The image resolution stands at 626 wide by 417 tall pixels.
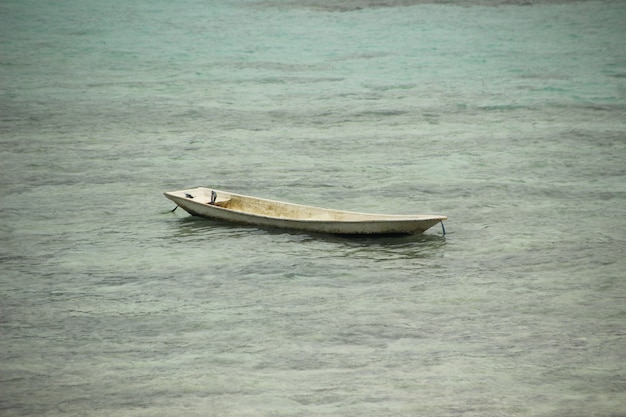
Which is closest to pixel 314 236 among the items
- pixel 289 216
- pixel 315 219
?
pixel 315 219

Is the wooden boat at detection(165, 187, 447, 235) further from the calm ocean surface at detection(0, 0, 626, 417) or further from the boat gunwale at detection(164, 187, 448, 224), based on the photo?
the calm ocean surface at detection(0, 0, 626, 417)

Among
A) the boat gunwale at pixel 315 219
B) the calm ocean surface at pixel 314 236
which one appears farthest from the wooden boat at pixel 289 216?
the calm ocean surface at pixel 314 236

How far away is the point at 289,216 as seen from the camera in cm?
1317

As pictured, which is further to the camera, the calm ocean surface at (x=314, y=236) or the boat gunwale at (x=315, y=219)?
the boat gunwale at (x=315, y=219)

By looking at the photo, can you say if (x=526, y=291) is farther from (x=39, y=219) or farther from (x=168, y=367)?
(x=39, y=219)

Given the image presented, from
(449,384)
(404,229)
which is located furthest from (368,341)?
(404,229)

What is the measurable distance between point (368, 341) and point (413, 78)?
13559mm

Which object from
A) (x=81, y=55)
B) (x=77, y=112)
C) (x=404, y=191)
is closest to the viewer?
(x=404, y=191)

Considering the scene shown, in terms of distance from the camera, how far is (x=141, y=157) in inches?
657

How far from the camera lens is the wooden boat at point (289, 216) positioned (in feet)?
40.2

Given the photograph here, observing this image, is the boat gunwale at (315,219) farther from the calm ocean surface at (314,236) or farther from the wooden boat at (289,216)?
the calm ocean surface at (314,236)

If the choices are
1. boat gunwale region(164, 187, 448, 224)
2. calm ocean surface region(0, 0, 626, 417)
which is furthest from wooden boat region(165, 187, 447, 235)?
calm ocean surface region(0, 0, 626, 417)

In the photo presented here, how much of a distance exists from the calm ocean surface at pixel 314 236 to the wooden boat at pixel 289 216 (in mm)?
182

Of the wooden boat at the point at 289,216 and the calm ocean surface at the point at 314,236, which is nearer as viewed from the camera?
the calm ocean surface at the point at 314,236
